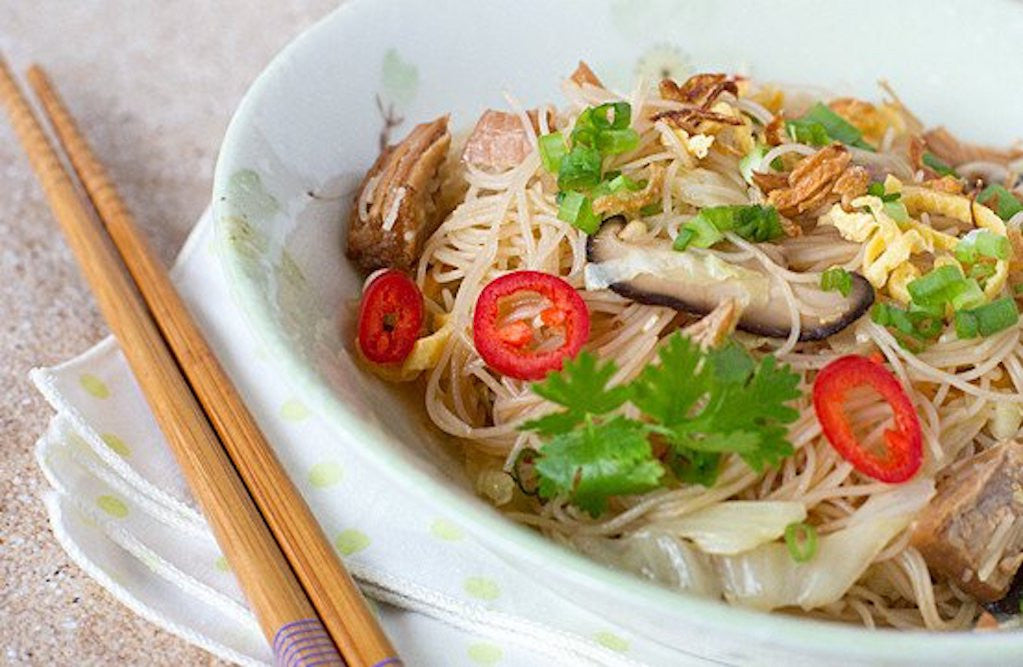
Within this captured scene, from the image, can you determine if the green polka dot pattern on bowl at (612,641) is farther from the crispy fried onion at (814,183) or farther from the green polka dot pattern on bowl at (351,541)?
the crispy fried onion at (814,183)

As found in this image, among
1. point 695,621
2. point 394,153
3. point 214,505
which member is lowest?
point 214,505

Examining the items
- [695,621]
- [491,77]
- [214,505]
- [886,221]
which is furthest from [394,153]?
[695,621]

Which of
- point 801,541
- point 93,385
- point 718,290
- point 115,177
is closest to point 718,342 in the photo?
point 718,290

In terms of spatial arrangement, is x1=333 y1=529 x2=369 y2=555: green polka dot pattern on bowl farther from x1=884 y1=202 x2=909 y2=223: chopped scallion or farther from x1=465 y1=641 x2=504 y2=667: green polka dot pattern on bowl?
x1=884 y1=202 x2=909 y2=223: chopped scallion

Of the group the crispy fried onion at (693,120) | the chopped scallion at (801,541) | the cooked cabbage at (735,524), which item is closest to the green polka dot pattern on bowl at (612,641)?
the cooked cabbage at (735,524)

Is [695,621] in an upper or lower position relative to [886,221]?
lower

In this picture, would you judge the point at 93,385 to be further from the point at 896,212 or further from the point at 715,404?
the point at 896,212

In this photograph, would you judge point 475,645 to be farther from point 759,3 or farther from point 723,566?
point 759,3
